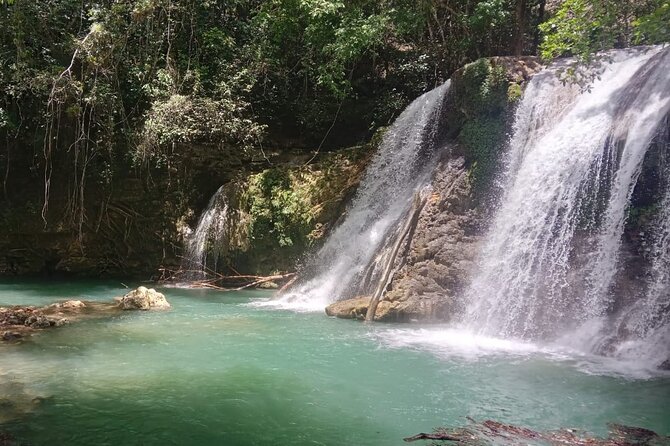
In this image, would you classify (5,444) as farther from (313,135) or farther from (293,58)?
(293,58)

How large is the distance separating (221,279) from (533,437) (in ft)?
34.2

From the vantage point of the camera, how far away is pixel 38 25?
45.2 ft

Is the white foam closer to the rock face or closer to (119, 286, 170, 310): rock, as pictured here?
the rock face

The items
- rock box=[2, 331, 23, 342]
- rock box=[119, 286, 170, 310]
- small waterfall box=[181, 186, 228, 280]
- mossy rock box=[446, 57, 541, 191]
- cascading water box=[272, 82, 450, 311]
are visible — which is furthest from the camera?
small waterfall box=[181, 186, 228, 280]

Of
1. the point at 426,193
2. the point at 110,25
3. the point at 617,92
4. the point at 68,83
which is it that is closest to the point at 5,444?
the point at 426,193

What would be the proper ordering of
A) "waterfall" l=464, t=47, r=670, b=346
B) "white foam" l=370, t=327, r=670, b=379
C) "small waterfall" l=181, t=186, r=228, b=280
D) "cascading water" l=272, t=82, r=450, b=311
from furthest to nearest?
"small waterfall" l=181, t=186, r=228, b=280, "cascading water" l=272, t=82, r=450, b=311, "waterfall" l=464, t=47, r=670, b=346, "white foam" l=370, t=327, r=670, b=379

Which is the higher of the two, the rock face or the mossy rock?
the mossy rock

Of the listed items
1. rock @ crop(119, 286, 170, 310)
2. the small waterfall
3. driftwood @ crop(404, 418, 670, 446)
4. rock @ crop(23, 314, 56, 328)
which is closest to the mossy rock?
driftwood @ crop(404, 418, 670, 446)

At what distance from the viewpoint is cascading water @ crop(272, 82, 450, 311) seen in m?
11.2

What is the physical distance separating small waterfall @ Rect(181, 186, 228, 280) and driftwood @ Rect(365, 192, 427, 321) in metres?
5.55

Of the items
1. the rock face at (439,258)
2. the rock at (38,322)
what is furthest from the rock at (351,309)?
the rock at (38,322)

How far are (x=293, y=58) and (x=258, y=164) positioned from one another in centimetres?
378

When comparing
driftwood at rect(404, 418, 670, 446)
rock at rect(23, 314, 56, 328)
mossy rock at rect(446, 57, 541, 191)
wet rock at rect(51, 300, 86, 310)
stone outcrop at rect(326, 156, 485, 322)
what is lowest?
driftwood at rect(404, 418, 670, 446)

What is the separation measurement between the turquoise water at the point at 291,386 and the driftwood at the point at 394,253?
75 centimetres
